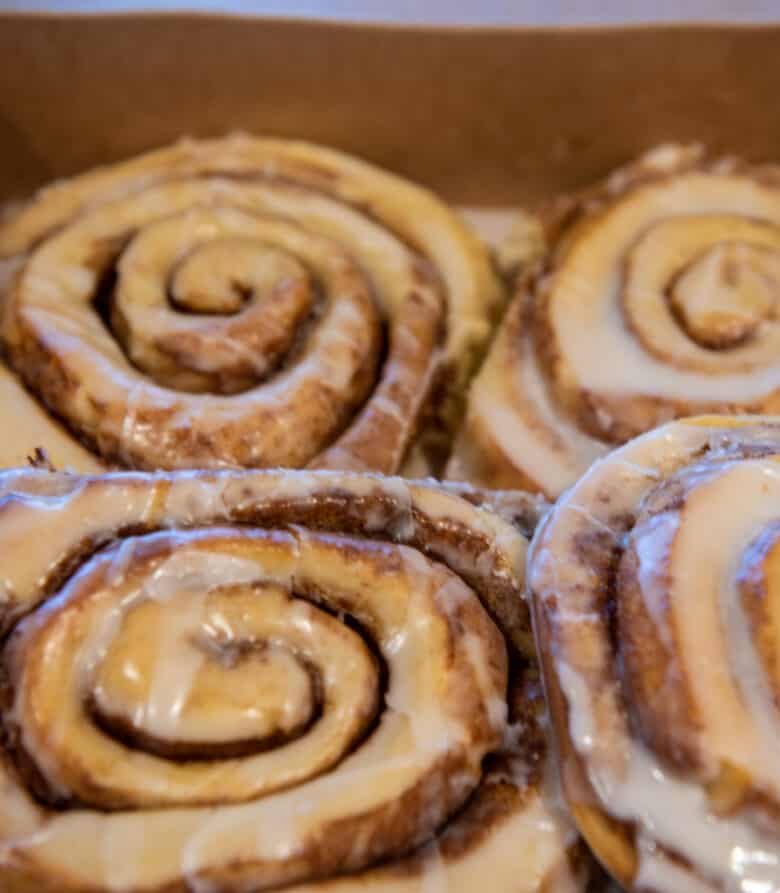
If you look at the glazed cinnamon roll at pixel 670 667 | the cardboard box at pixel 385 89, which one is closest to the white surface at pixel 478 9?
the cardboard box at pixel 385 89

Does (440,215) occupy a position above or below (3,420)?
above

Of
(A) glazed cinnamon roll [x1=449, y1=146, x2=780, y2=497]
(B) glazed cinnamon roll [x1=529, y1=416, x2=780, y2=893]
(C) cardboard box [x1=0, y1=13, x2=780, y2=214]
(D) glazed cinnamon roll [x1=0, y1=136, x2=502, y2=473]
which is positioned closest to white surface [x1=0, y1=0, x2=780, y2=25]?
(C) cardboard box [x1=0, y1=13, x2=780, y2=214]

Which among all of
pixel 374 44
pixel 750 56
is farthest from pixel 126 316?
pixel 750 56

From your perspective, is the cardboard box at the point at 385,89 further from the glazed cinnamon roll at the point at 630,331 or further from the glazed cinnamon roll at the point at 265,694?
the glazed cinnamon roll at the point at 265,694

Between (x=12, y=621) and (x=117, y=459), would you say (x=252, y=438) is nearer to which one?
(x=117, y=459)

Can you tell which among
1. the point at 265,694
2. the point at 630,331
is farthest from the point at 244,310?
the point at 265,694

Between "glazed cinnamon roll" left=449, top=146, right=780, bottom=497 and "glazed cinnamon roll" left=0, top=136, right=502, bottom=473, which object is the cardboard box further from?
"glazed cinnamon roll" left=449, top=146, right=780, bottom=497
